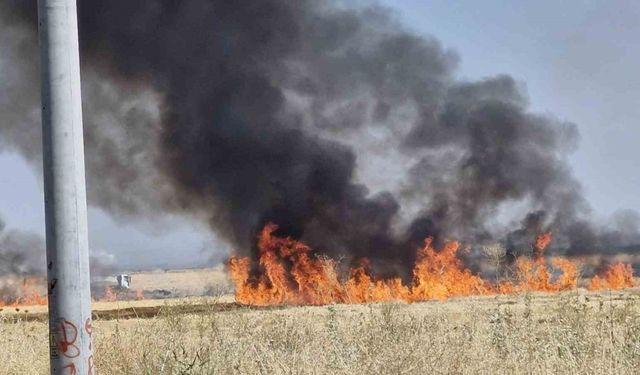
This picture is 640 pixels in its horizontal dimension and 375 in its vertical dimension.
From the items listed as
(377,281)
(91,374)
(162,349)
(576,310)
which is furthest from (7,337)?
(377,281)

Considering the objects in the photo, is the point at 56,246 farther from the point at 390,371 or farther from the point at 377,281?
the point at 377,281

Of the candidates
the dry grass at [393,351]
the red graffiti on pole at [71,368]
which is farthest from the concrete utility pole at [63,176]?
the dry grass at [393,351]

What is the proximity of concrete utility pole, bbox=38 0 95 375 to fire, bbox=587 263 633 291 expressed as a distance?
138ft

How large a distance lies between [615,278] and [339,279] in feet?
58.5

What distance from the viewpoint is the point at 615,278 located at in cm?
4884

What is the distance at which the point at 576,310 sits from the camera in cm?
1061

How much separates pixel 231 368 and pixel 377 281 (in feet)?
114

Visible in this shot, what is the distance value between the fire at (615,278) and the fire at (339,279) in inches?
155

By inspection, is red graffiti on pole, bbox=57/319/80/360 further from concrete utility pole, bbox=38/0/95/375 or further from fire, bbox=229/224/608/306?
fire, bbox=229/224/608/306

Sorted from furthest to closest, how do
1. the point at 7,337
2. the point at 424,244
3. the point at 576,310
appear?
the point at 424,244
the point at 7,337
the point at 576,310

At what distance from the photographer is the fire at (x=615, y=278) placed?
46.5 m

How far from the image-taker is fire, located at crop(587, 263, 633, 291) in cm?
4653

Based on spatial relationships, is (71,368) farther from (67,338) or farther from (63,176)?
(63,176)

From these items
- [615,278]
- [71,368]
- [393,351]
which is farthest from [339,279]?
[71,368]
